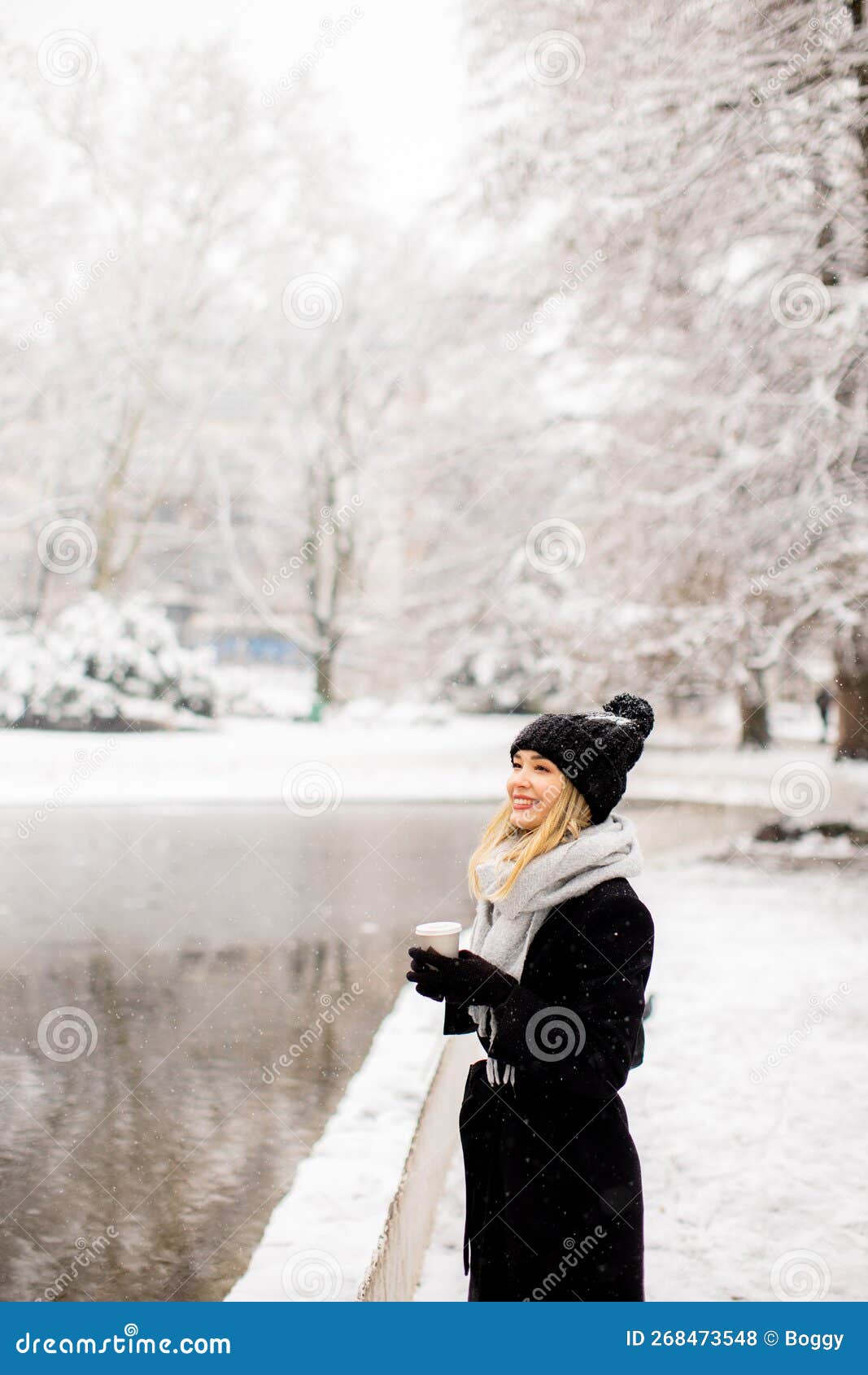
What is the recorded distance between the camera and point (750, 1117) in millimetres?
4543

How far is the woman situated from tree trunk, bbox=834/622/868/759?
27.6 feet

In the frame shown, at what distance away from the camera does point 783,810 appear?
14.8 meters

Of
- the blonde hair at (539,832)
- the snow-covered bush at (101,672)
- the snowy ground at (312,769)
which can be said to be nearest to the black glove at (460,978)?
the blonde hair at (539,832)

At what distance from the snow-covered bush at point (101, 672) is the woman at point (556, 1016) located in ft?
60.8

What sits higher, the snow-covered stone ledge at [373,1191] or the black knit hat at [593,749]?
the black knit hat at [593,749]

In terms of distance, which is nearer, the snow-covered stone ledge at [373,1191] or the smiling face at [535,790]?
the smiling face at [535,790]

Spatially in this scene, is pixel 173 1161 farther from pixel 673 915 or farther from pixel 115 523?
pixel 115 523

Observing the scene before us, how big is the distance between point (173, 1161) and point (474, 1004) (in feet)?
8.67

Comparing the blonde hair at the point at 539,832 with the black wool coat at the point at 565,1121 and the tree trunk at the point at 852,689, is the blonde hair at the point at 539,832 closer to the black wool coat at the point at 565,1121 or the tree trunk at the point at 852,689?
the black wool coat at the point at 565,1121

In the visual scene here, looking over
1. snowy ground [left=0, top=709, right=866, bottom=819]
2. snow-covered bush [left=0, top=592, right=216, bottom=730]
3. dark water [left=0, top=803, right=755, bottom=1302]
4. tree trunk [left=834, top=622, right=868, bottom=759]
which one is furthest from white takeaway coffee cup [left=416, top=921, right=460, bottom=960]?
snow-covered bush [left=0, top=592, right=216, bottom=730]

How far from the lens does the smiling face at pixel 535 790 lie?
90.4 inches

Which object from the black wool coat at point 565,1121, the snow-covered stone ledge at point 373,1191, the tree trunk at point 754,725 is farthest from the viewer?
the tree trunk at point 754,725

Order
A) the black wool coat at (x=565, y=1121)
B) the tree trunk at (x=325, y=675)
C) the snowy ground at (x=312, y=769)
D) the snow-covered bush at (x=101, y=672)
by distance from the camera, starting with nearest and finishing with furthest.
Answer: the black wool coat at (x=565, y=1121)
the snowy ground at (x=312, y=769)
the snow-covered bush at (x=101, y=672)
the tree trunk at (x=325, y=675)
